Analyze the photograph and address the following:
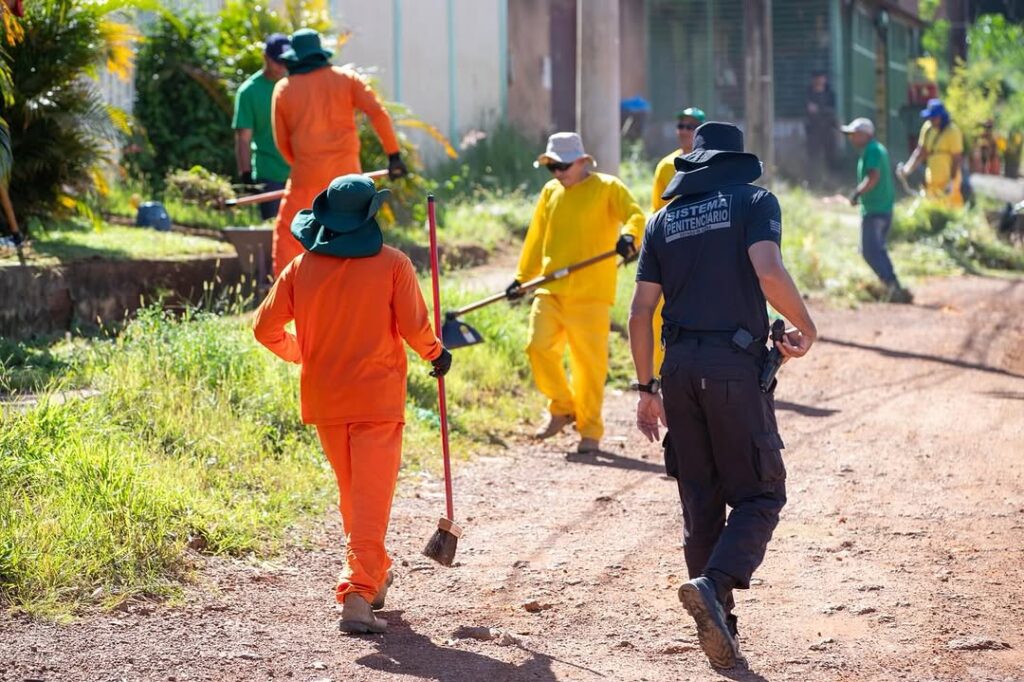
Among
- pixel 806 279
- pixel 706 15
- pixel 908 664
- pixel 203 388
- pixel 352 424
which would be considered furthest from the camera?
pixel 706 15

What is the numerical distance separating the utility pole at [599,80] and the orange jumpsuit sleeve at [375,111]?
12.4 ft

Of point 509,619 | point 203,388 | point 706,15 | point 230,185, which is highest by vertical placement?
point 706,15

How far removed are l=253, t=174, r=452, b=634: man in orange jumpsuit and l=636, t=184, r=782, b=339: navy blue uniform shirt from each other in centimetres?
100

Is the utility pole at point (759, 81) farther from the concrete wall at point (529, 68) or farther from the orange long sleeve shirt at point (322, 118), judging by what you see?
the orange long sleeve shirt at point (322, 118)

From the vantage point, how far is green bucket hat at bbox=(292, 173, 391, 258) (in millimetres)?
5605

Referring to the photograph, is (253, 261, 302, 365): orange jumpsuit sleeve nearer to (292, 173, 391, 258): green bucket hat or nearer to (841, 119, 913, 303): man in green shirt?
(292, 173, 391, 258): green bucket hat

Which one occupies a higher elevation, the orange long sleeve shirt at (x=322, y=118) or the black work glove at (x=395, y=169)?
the orange long sleeve shirt at (x=322, y=118)

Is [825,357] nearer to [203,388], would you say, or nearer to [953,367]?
[953,367]

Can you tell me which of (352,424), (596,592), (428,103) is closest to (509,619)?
(596,592)

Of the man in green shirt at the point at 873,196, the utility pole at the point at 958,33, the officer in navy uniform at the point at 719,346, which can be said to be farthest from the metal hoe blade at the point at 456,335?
the utility pole at the point at 958,33

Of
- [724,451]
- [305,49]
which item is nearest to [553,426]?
[305,49]

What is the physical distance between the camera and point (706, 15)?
2791 centimetres

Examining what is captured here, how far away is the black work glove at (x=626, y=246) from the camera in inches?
340

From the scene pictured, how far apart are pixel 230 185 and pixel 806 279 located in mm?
6200
